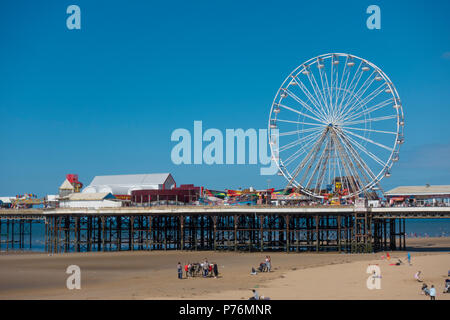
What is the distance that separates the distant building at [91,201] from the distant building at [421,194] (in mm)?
27134

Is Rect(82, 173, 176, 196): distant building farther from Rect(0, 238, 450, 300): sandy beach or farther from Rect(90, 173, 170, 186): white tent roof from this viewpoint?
Rect(0, 238, 450, 300): sandy beach

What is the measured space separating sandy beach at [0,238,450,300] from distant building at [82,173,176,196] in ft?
93.3

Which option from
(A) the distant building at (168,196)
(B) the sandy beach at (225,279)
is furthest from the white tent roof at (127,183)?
(B) the sandy beach at (225,279)

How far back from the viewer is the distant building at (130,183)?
7378 cm

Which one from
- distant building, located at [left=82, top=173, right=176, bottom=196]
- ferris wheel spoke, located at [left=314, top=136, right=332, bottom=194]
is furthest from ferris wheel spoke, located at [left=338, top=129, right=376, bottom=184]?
distant building, located at [left=82, top=173, right=176, bottom=196]

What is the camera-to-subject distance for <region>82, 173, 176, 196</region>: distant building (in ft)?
242

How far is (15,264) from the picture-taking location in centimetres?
4159

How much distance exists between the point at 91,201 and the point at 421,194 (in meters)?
32.6

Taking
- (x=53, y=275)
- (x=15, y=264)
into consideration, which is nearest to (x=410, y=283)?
(x=53, y=275)
